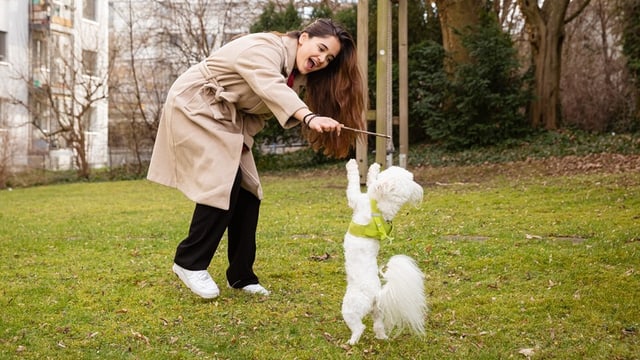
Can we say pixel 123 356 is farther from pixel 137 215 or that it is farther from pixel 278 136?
pixel 278 136

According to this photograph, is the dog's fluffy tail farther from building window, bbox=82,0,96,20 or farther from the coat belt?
building window, bbox=82,0,96,20

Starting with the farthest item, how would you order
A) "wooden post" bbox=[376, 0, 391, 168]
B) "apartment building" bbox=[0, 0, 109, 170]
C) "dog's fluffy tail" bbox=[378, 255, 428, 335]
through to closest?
"apartment building" bbox=[0, 0, 109, 170]
"wooden post" bbox=[376, 0, 391, 168]
"dog's fluffy tail" bbox=[378, 255, 428, 335]

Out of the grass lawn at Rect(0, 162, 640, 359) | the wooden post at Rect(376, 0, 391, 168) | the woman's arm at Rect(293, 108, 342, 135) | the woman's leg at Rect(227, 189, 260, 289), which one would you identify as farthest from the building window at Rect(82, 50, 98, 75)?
the woman's arm at Rect(293, 108, 342, 135)

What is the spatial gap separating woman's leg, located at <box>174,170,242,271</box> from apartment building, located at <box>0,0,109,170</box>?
1547 cm

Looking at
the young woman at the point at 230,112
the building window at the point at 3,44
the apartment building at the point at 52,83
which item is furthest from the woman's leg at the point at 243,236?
the building window at the point at 3,44

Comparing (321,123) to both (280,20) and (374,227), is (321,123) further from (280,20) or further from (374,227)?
(280,20)

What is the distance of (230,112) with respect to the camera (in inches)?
175

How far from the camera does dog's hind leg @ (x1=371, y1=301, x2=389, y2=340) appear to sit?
3.68 m

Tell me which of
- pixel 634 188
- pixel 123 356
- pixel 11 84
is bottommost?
pixel 123 356

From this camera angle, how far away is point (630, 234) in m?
6.32

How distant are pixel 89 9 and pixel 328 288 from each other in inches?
1114

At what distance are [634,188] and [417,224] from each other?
11.9 ft

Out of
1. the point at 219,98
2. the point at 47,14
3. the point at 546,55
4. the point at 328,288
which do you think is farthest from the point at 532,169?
the point at 47,14

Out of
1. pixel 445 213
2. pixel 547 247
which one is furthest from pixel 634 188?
pixel 547 247
